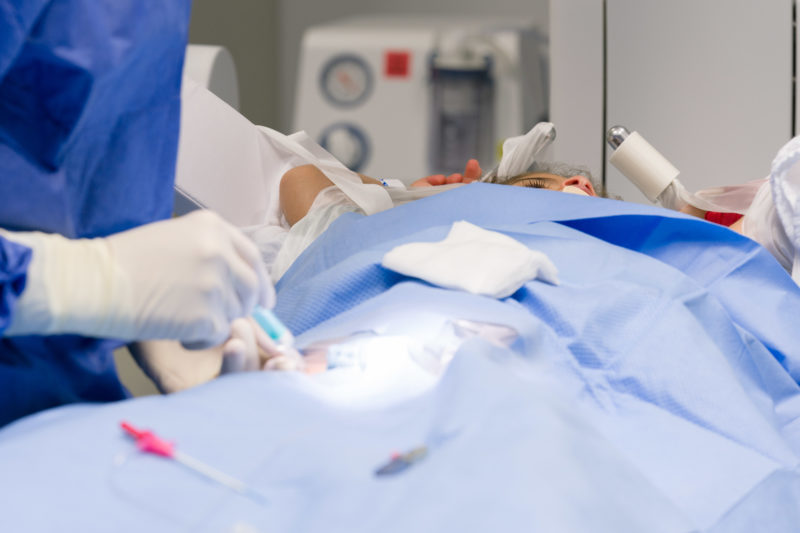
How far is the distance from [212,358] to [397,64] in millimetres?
2123

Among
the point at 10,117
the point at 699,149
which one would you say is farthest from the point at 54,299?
the point at 699,149

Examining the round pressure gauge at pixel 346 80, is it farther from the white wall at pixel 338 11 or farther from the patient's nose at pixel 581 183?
the patient's nose at pixel 581 183

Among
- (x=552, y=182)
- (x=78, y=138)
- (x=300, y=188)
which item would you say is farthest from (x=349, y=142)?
(x=78, y=138)

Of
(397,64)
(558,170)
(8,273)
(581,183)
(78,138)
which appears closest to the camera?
(8,273)

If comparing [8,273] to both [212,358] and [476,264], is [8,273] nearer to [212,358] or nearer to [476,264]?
[212,358]

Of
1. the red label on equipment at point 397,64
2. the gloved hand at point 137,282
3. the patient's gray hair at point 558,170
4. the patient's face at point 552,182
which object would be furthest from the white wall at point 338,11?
the gloved hand at point 137,282

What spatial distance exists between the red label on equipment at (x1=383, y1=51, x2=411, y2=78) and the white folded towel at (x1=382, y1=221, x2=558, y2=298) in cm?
189

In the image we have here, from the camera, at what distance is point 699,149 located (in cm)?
219

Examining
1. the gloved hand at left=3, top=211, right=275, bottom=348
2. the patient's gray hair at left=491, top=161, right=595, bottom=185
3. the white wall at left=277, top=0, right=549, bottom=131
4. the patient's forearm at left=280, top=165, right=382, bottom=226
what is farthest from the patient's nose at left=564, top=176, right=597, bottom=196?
the white wall at left=277, top=0, right=549, bottom=131

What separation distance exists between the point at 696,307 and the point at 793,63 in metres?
1.30

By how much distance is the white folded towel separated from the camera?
3.25ft

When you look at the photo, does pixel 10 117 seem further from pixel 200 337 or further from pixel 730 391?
pixel 730 391

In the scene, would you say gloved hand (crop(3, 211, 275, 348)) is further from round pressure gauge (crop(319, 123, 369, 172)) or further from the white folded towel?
round pressure gauge (crop(319, 123, 369, 172))

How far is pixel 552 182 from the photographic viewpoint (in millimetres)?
1659
